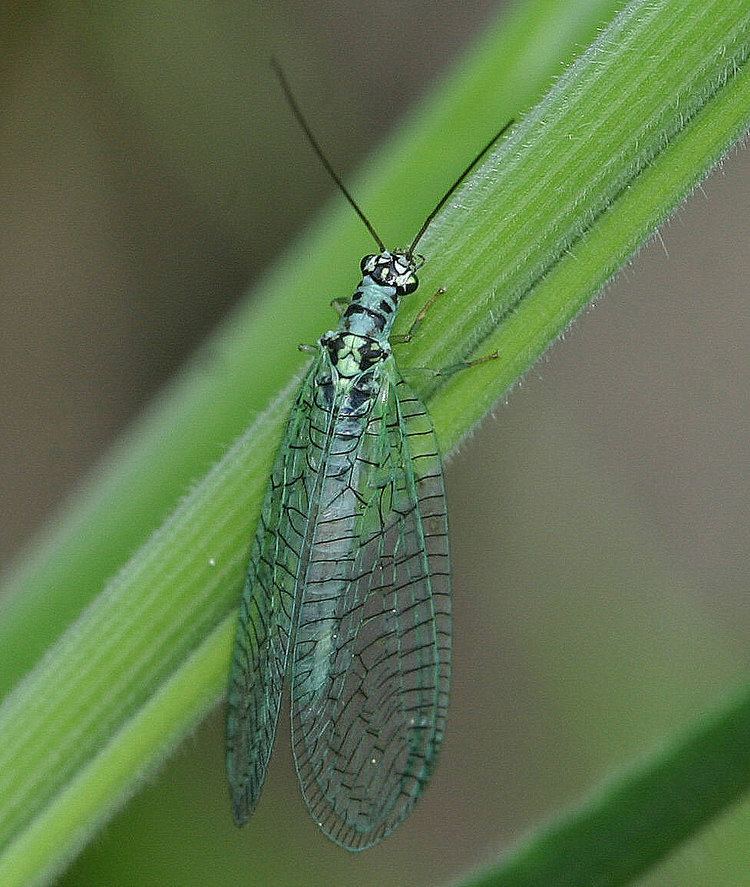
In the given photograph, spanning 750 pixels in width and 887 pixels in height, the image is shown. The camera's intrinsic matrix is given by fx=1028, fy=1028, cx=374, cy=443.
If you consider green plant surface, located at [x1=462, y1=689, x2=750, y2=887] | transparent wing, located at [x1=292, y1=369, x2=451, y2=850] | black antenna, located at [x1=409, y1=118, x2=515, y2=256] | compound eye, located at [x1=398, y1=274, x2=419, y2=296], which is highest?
black antenna, located at [x1=409, y1=118, x2=515, y2=256]

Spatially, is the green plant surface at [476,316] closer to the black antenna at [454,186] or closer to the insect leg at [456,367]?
the insect leg at [456,367]

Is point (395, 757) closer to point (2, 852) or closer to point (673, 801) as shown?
point (2, 852)

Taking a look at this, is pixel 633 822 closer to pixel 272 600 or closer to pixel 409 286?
pixel 272 600

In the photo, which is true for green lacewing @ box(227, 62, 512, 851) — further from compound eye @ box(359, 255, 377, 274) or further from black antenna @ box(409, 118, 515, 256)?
black antenna @ box(409, 118, 515, 256)

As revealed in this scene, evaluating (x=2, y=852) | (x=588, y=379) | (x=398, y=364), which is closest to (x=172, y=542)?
(x=2, y=852)

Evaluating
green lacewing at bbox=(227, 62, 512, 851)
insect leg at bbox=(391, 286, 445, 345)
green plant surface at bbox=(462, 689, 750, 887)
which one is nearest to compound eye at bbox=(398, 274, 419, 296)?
green lacewing at bbox=(227, 62, 512, 851)

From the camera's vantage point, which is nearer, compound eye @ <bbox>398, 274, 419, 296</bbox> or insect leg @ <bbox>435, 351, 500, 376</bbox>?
insect leg @ <bbox>435, 351, 500, 376</bbox>
